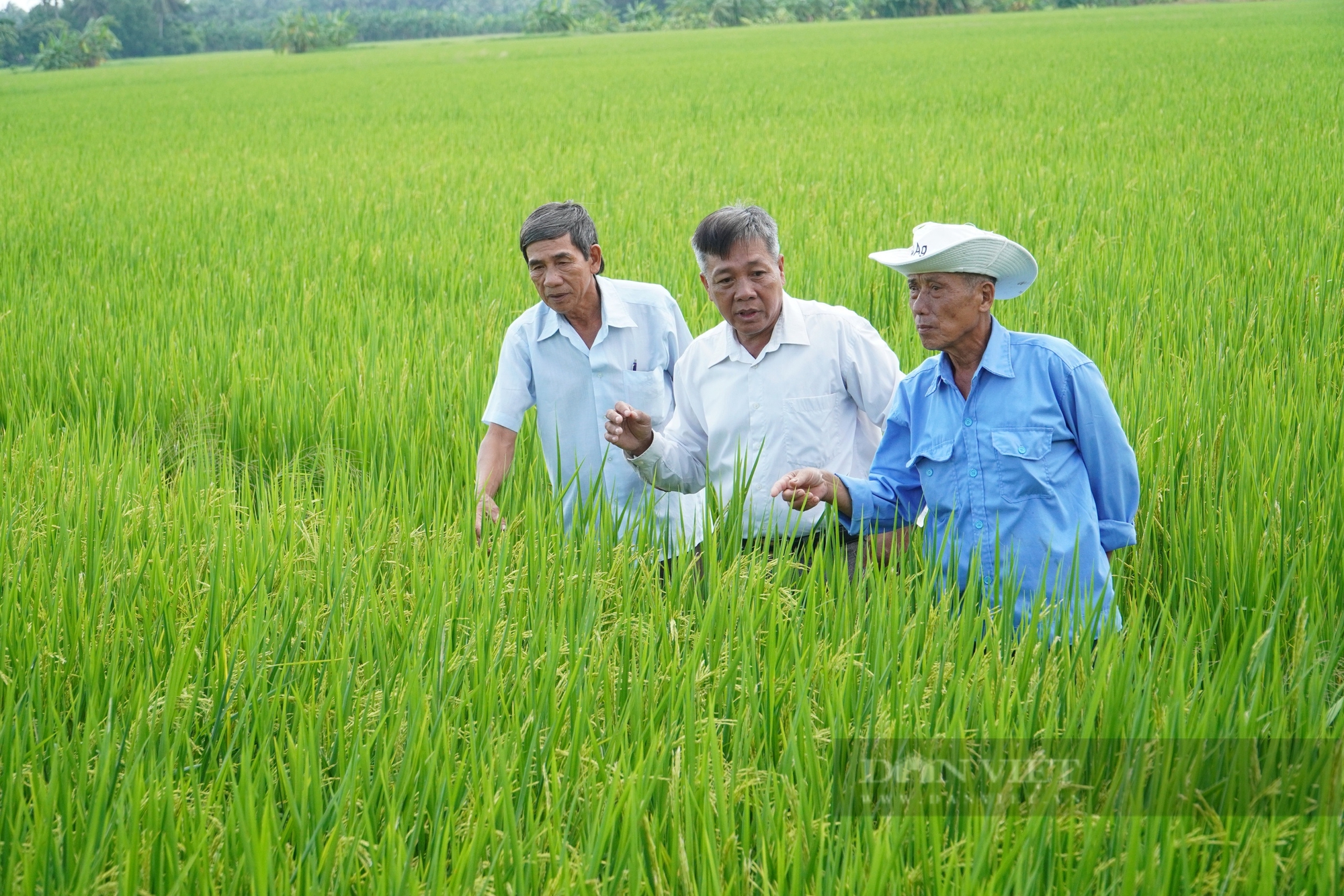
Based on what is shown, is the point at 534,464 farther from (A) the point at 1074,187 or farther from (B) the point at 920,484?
(A) the point at 1074,187

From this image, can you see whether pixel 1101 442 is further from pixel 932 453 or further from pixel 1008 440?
pixel 932 453

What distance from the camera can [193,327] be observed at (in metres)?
4.59

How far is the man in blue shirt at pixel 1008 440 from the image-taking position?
1986 millimetres

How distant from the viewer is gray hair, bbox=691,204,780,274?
2.27 metres

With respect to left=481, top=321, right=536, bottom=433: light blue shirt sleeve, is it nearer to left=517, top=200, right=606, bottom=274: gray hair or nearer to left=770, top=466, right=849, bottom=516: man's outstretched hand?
left=517, top=200, right=606, bottom=274: gray hair

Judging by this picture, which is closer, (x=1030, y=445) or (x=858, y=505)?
(x=1030, y=445)

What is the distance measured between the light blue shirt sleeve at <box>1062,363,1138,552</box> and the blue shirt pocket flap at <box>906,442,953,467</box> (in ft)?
0.73

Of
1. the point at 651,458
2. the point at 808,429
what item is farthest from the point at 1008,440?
the point at 651,458

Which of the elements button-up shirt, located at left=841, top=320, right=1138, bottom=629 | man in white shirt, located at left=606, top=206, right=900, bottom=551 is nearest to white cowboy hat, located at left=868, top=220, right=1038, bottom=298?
button-up shirt, located at left=841, top=320, right=1138, bottom=629

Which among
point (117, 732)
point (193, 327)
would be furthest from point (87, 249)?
point (117, 732)

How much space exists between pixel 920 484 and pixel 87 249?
→ 20.4 ft

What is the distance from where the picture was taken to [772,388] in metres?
2.41

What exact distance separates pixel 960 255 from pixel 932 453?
38cm
